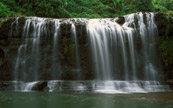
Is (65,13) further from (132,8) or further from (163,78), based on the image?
(163,78)

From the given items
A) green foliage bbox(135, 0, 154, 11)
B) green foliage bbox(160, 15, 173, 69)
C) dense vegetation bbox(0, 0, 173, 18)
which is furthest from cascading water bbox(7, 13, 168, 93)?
green foliage bbox(135, 0, 154, 11)

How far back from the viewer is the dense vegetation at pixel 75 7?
1650 centimetres

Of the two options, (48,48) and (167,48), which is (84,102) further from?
(167,48)

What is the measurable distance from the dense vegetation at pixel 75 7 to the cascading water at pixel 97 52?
4.07m

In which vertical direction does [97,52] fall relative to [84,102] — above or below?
above

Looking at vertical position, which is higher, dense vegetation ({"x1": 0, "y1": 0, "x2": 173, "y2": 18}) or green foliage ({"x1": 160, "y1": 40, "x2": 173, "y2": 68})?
dense vegetation ({"x1": 0, "y1": 0, "x2": 173, "y2": 18})

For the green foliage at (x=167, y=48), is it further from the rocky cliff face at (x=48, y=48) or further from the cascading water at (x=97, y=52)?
the cascading water at (x=97, y=52)

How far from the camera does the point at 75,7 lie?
911 inches

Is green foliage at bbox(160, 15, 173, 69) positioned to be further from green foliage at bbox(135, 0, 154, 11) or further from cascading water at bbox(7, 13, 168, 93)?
green foliage at bbox(135, 0, 154, 11)

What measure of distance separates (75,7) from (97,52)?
44.5 ft

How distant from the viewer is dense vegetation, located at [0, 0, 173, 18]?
16.5 metres

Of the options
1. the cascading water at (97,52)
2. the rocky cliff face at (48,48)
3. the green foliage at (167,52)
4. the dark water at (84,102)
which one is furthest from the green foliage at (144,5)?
the dark water at (84,102)

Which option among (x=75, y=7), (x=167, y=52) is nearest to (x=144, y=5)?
(x=75, y=7)

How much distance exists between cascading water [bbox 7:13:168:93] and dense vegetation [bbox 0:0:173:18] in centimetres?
407
